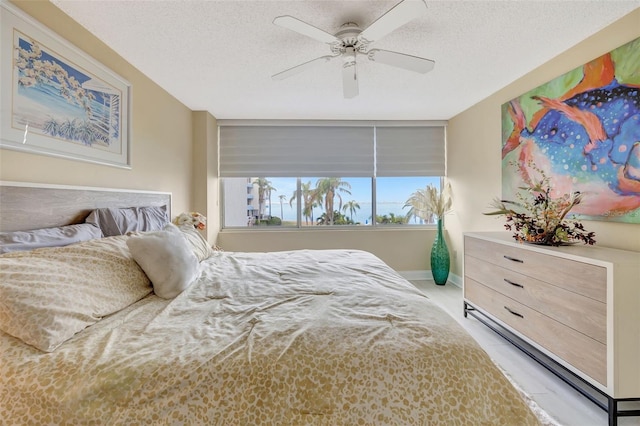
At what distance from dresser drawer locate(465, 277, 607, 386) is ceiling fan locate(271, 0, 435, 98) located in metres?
1.88

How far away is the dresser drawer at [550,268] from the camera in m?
1.48

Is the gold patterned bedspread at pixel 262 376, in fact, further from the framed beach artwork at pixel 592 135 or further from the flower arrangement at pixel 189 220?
the flower arrangement at pixel 189 220

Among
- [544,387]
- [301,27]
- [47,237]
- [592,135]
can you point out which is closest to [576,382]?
[544,387]

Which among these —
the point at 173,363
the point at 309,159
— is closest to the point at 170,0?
the point at 173,363

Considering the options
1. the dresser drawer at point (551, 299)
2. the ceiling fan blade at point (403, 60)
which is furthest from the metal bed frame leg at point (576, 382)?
the ceiling fan blade at point (403, 60)

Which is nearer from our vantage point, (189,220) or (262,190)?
(189,220)

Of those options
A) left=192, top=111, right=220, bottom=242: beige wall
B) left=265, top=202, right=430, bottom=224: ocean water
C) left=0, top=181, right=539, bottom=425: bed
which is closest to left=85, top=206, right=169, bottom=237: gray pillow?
left=0, top=181, right=539, bottom=425: bed

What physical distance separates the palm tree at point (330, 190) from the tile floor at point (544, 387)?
229 cm

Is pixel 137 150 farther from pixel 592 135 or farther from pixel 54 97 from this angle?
pixel 592 135

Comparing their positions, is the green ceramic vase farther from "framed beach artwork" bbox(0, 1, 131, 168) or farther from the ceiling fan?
"framed beach artwork" bbox(0, 1, 131, 168)

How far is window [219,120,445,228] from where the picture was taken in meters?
3.92

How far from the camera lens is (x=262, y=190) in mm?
4074

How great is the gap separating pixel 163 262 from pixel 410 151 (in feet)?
11.7

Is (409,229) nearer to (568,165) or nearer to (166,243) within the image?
(568,165)
